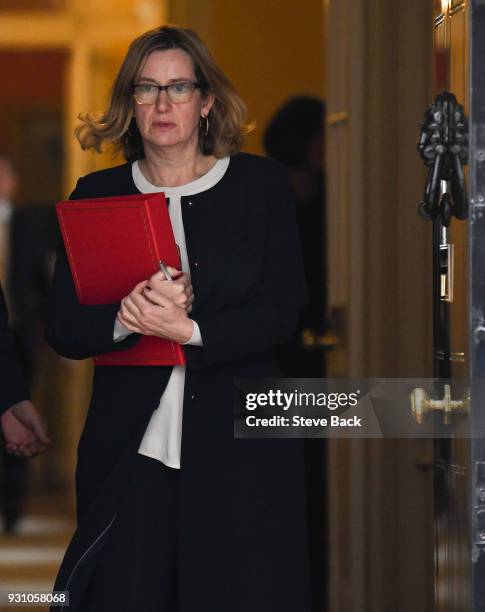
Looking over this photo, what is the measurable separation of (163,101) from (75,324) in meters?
0.49

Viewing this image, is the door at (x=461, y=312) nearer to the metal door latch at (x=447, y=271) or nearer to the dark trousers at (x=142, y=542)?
the metal door latch at (x=447, y=271)

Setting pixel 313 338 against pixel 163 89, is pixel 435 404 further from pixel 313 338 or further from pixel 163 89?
pixel 313 338

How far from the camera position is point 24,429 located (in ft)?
9.69

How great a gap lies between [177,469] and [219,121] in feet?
2.45

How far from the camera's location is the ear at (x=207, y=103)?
279cm

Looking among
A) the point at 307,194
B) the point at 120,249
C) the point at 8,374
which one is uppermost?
the point at 307,194

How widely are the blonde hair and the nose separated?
0.07m

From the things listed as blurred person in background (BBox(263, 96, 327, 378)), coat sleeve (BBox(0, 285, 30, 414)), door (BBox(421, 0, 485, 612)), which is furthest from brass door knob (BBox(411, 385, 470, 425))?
blurred person in background (BBox(263, 96, 327, 378))

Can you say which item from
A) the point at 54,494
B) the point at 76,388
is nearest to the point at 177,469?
the point at 76,388

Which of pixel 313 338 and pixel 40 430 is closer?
pixel 40 430

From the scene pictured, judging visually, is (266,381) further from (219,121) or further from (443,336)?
(219,121)

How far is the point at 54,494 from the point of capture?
7984 mm

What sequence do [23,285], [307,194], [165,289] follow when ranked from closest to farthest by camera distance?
[165,289] < [307,194] < [23,285]

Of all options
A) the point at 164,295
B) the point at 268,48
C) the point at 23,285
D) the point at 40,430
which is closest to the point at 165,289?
the point at 164,295
